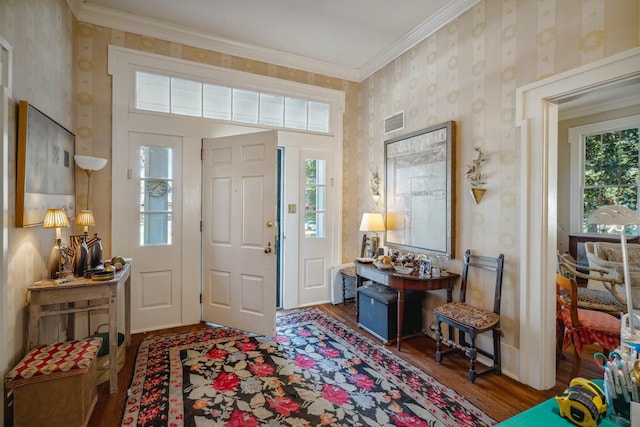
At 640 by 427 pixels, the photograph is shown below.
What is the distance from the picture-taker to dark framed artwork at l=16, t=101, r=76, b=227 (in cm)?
186

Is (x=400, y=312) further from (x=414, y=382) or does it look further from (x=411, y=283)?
(x=414, y=382)

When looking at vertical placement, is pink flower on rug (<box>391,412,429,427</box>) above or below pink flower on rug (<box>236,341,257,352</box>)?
below

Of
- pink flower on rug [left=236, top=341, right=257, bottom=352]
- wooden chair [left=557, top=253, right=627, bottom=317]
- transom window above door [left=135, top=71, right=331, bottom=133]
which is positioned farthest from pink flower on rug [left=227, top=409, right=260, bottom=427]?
wooden chair [left=557, top=253, right=627, bottom=317]

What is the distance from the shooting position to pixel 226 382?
7.57ft

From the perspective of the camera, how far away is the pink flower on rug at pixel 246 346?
2848 millimetres

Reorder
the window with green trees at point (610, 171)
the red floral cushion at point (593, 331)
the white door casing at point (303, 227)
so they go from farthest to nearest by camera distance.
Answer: the window with green trees at point (610, 171) → the white door casing at point (303, 227) → the red floral cushion at point (593, 331)

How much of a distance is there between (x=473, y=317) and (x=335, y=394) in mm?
1226

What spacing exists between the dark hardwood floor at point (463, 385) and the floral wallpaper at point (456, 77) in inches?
10.7

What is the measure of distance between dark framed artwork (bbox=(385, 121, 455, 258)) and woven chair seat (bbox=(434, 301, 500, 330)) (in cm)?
54

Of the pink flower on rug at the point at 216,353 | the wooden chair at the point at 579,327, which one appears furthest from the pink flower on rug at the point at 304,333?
the wooden chair at the point at 579,327

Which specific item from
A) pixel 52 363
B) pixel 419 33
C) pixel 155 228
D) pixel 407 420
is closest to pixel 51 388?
pixel 52 363

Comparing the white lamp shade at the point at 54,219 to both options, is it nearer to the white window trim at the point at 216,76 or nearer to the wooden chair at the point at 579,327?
the white window trim at the point at 216,76

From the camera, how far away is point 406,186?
3508 mm

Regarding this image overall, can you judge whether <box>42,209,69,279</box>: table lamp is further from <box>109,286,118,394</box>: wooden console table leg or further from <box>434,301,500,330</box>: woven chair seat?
<box>434,301,500,330</box>: woven chair seat
